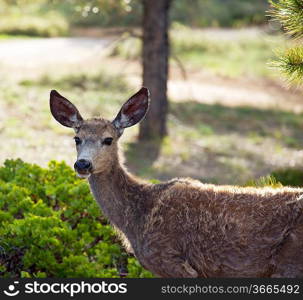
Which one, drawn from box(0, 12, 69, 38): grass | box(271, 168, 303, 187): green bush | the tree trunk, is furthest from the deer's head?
box(0, 12, 69, 38): grass

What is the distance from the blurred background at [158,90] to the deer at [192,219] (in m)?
1.60

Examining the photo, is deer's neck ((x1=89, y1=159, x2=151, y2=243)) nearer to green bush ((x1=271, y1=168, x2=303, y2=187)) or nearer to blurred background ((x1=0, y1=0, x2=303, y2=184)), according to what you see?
blurred background ((x1=0, y1=0, x2=303, y2=184))

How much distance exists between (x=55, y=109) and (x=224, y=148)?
8.93m

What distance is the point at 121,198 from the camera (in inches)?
240

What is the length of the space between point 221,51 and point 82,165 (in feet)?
77.7

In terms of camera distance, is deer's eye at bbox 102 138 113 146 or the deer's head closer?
the deer's head

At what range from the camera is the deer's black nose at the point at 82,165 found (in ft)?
18.9

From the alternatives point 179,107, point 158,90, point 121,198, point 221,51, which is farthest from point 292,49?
point 221,51

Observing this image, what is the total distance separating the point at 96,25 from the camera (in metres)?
31.4

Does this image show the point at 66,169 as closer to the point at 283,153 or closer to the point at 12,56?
the point at 283,153

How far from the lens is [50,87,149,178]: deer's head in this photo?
5.91 m

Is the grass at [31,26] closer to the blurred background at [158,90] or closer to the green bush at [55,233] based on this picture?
the blurred background at [158,90]

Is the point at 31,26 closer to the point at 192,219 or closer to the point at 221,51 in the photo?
the point at 221,51

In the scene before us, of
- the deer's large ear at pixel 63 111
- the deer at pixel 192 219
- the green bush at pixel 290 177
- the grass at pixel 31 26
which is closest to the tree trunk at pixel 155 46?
the green bush at pixel 290 177
